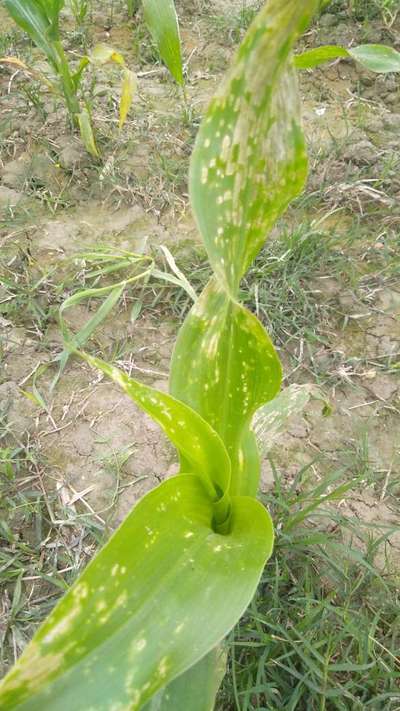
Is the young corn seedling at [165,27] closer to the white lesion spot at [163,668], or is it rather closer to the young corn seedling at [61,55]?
the young corn seedling at [61,55]

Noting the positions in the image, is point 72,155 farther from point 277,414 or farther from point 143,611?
point 143,611

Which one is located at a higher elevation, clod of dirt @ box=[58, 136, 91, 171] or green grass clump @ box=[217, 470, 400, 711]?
clod of dirt @ box=[58, 136, 91, 171]

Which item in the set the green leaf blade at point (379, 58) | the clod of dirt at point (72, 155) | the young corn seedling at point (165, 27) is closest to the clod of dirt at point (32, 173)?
the clod of dirt at point (72, 155)

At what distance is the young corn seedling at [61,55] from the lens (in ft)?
5.20

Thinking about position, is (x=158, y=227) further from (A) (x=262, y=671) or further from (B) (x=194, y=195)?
(A) (x=262, y=671)

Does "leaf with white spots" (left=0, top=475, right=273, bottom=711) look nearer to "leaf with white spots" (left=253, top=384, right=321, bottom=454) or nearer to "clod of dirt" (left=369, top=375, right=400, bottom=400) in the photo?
"leaf with white spots" (left=253, top=384, right=321, bottom=454)

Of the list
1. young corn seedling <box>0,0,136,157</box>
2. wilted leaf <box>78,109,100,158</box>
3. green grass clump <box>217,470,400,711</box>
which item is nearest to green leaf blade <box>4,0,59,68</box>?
young corn seedling <box>0,0,136,157</box>

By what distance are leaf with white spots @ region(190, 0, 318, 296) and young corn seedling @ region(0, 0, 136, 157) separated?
3.54 feet

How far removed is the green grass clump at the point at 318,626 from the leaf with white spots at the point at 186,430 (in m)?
0.24

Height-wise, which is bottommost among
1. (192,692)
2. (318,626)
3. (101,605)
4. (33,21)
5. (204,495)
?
(318,626)

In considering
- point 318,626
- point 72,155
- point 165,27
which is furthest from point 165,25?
point 318,626

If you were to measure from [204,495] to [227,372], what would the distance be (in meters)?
0.20

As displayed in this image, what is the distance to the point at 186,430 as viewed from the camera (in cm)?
77

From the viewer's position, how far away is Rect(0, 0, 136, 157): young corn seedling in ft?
5.20
